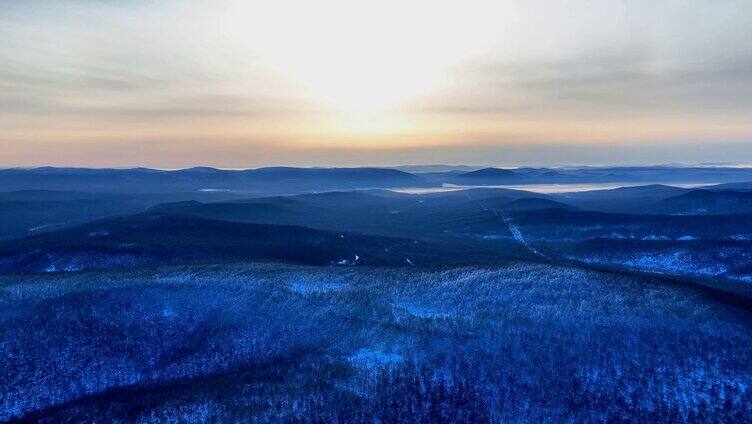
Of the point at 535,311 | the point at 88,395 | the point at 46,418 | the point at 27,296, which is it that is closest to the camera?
the point at 46,418

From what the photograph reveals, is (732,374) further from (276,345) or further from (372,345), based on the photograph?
(276,345)

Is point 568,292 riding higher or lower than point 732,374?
higher

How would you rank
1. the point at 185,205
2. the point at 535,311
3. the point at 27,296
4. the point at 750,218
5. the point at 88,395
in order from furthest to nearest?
the point at 185,205
the point at 750,218
the point at 27,296
the point at 535,311
the point at 88,395

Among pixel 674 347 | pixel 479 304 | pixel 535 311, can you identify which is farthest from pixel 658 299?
pixel 479 304

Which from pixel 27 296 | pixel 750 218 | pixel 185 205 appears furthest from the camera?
pixel 185 205

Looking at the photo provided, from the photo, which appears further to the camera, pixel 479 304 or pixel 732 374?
pixel 479 304

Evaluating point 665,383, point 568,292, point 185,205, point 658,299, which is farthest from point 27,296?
point 185,205

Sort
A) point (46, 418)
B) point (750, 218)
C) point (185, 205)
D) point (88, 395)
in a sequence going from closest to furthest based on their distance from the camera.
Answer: point (46, 418) → point (88, 395) → point (750, 218) → point (185, 205)

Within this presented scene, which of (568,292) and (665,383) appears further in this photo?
(568,292)

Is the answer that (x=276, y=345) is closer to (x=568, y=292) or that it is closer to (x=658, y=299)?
(x=568, y=292)
